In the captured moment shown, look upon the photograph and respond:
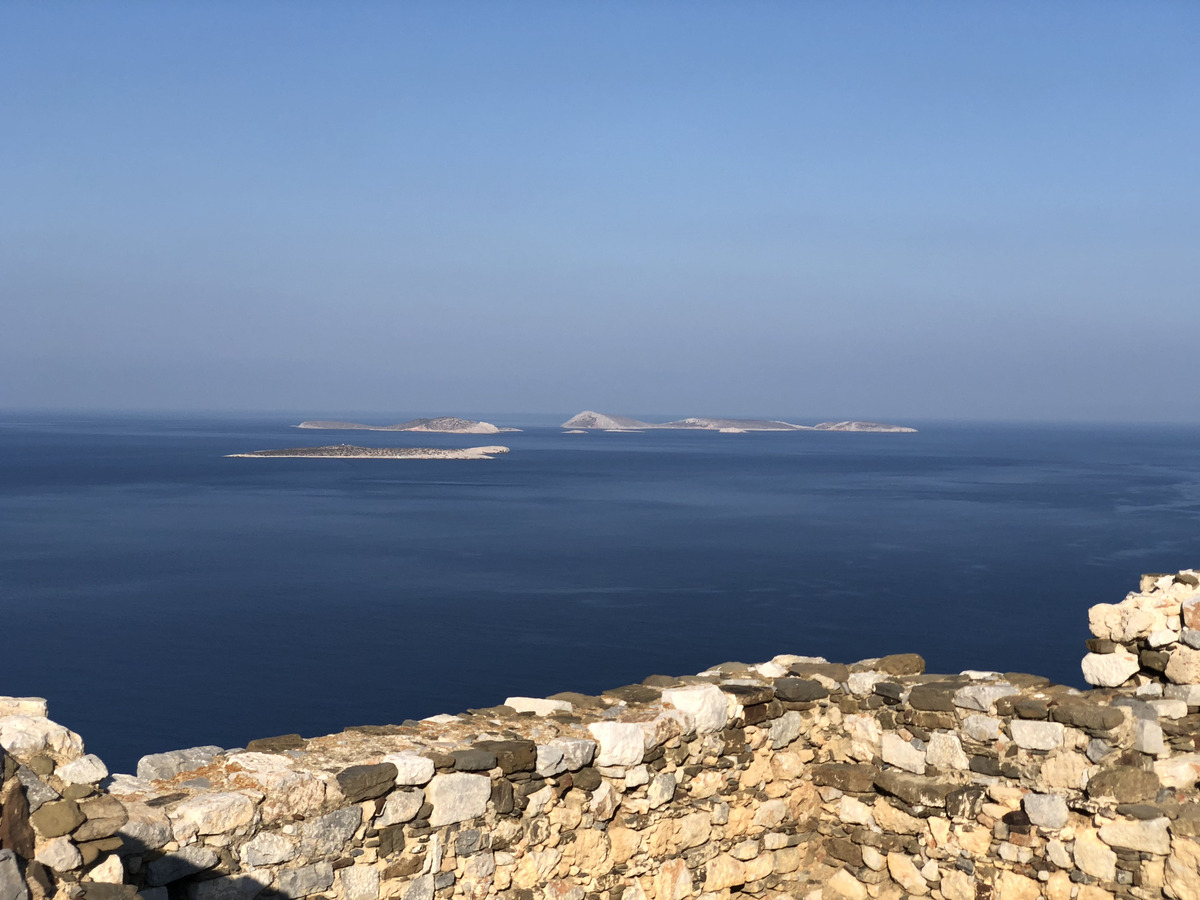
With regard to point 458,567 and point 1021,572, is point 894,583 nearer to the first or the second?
point 1021,572

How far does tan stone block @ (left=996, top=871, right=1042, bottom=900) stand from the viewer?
6.87 m

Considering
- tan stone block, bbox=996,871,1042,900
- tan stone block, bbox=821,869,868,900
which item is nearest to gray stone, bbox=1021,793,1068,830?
tan stone block, bbox=996,871,1042,900

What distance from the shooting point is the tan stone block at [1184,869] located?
20.9ft

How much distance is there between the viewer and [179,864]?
16.3 feet

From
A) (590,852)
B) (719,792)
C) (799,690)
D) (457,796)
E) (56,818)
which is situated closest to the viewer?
(56,818)

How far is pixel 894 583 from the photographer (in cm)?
4919

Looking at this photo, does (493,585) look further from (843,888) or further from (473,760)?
(473,760)

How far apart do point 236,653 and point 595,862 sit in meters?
34.2

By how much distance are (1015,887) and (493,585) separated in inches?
1716

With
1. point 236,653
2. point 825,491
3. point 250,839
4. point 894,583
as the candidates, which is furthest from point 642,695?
point 825,491

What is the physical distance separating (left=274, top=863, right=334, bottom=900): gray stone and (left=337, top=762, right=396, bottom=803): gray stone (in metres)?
0.38

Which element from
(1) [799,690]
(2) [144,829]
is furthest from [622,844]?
(2) [144,829]

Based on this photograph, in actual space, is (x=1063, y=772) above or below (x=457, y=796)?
below

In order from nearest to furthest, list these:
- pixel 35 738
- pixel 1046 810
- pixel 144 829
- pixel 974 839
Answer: pixel 35 738, pixel 144 829, pixel 1046 810, pixel 974 839
